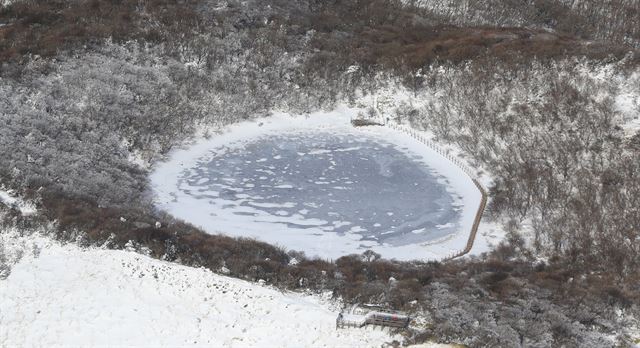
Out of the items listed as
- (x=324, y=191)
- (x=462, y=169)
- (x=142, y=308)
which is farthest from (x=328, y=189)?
(x=142, y=308)

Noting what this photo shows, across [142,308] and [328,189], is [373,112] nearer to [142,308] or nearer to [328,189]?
[328,189]

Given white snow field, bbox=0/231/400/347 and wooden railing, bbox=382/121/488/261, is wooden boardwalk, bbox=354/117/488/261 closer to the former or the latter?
wooden railing, bbox=382/121/488/261

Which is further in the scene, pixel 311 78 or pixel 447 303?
pixel 311 78

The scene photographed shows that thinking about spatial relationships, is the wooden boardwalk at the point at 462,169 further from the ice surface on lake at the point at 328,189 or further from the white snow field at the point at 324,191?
the ice surface on lake at the point at 328,189

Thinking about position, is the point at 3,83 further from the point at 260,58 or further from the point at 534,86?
the point at 534,86

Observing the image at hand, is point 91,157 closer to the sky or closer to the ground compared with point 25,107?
closer to the ground

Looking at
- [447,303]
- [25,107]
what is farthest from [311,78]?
[447,303]

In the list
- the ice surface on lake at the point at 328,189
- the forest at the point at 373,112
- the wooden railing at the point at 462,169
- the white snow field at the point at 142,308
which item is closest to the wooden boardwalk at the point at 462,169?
the wooden railing at the point at 462,169
